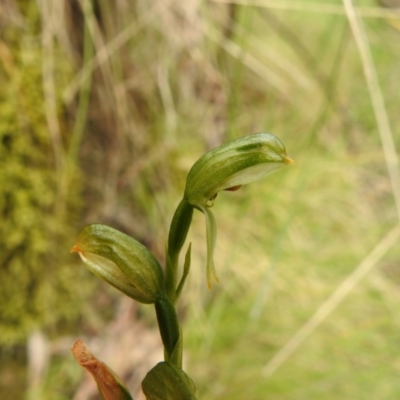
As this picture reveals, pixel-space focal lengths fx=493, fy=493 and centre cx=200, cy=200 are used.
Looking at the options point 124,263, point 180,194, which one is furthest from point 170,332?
point 180,194

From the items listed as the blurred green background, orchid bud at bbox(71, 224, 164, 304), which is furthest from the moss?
orchid bud at bbox(71, 224, 164, 304)

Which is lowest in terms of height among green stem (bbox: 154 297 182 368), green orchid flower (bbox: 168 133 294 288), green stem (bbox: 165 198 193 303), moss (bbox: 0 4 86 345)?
green stem (bbox: 154 297 182 368)

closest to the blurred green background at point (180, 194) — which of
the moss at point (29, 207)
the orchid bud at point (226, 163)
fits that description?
the moss at point (29, 207)

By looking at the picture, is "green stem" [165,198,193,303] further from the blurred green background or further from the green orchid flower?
the blurred green background

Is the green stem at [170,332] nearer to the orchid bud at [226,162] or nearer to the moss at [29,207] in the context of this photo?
the orchid bud at [226,162]

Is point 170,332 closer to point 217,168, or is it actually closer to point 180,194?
point 217,168

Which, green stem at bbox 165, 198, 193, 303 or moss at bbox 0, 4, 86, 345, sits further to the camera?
moss at bbox 0, 4, 86, 345
